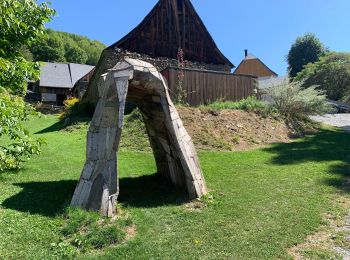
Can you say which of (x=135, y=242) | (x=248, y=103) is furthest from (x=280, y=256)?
(x=248, y=103)

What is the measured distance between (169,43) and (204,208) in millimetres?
15804

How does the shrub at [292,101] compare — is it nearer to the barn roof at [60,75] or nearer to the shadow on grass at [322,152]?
the shadow on grass at [322,152]

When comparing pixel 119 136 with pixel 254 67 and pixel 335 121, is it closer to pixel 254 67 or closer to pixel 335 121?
pixel 335 121

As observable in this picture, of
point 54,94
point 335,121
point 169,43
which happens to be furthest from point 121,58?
point 54,94

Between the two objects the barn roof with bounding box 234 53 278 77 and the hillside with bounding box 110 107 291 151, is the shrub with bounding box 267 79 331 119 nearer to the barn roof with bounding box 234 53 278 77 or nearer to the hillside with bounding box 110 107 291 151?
the hillside with bounding box 110 107 291 151

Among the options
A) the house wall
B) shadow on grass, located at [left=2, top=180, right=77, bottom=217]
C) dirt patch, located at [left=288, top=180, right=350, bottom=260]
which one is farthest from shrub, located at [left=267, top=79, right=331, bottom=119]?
the house wall

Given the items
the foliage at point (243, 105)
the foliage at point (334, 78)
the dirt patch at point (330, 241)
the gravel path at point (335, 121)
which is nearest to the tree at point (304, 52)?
the foliage at point (334, 78)

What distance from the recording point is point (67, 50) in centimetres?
8469

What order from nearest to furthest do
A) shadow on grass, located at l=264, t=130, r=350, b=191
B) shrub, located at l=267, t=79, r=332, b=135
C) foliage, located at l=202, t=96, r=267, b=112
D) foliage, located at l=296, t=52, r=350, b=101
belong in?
shadow on grass, located at l=264, t=130, r=350, b=191 < foliage, located at l=202, t=96, r=267, b=112 < shrub, located at l=267, t=79, r=332, b=135 < foliage, located at l=296, t=52, r=350, b=101

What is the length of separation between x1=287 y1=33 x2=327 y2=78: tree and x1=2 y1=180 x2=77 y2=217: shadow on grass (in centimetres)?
5166

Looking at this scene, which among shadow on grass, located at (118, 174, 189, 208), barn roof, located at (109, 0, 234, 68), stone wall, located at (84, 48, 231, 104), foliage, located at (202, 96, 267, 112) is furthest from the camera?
barn roof, located at (109, 0, 234, 68)

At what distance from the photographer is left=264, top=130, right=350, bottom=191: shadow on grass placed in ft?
27.8

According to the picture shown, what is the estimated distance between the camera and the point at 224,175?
821cm

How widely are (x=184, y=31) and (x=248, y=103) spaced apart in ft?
28.9
